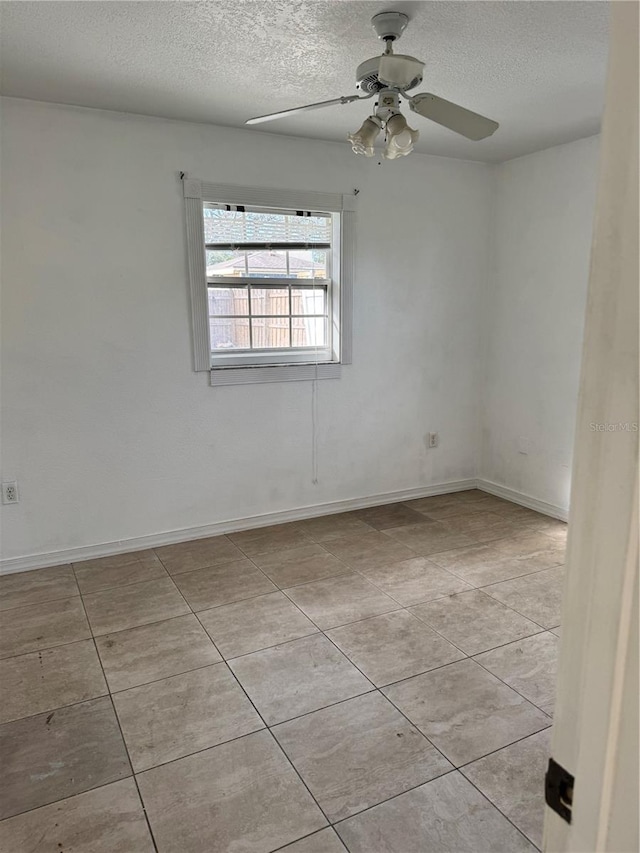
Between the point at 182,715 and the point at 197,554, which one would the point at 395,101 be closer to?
the point at 182,715

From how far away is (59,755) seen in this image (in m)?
1.87

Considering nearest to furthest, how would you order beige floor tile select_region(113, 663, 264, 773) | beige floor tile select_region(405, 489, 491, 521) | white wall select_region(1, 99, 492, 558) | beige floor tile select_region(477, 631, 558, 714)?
beige floor tile select_region(113, 663, 264, 773) → beige floor tile select_region(477, 631, 558, 714) → white wall select_region(1, 99, 492, 558) → beige floor tile select_region(405, 489, 491, 521)

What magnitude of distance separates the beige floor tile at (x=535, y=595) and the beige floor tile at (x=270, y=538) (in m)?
1.25

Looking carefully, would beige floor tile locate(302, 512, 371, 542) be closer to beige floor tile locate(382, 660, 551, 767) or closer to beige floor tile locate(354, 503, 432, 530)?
beige floor tile locate(354, 503, 432, 530)

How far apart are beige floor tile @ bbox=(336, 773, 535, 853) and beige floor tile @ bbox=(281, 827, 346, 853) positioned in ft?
0.08

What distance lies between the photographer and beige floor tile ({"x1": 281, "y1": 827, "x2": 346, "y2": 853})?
5.02 ft

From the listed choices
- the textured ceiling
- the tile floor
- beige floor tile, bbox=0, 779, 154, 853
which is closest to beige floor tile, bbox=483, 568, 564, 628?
the tile floor

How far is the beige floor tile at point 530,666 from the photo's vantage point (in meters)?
2.16

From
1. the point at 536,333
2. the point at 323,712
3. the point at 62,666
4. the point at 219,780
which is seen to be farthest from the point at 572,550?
the point at 536,333

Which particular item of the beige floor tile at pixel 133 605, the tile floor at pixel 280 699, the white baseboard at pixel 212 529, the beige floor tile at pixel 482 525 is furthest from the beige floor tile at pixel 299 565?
the beige floor tile at pixel 482 525

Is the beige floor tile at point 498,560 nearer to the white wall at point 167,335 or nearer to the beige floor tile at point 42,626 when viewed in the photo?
the white wall at point 167,335

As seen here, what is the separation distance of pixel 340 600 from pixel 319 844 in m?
1.36

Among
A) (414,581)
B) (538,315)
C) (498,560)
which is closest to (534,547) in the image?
(498,560)

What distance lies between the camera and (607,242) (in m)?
0.47
